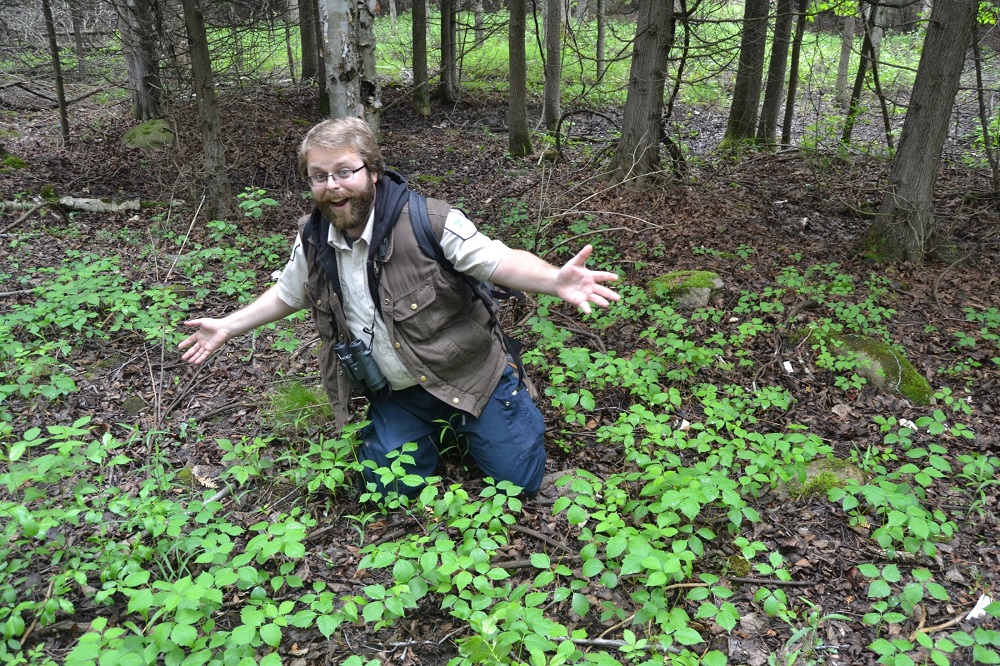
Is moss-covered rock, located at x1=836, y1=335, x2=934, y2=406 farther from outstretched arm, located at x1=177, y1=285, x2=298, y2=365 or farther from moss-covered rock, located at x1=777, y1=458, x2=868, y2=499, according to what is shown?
outstretched arm, located at x1=177, y1=285, x2=298, y2=365

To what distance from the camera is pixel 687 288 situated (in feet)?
17.7

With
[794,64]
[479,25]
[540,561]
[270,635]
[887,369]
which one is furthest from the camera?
[479,25]

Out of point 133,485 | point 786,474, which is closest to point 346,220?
point 133,485

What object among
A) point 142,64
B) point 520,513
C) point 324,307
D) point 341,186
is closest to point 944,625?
point 520,513

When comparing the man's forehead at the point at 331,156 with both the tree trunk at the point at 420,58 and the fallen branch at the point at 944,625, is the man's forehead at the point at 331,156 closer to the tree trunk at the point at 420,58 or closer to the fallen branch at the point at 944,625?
the fallen branch at the point at 944,625

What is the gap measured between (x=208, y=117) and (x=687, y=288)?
18.2ft

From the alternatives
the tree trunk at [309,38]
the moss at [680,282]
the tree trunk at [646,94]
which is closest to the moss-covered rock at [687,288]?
the moss at [680,282]

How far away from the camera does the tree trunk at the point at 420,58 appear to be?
12961 mm

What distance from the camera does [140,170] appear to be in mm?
9125

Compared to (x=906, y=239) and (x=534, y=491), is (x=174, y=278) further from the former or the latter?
(x=906, y=239)

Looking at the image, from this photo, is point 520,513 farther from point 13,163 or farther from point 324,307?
point 13,163

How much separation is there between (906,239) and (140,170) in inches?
375

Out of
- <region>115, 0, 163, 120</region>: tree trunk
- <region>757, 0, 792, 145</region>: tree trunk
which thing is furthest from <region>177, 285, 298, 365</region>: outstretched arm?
<region>757, 0, 792, 145</region>: tree trunk

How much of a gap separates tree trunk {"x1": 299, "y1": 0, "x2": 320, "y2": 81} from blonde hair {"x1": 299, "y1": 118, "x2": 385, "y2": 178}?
1137 cm
